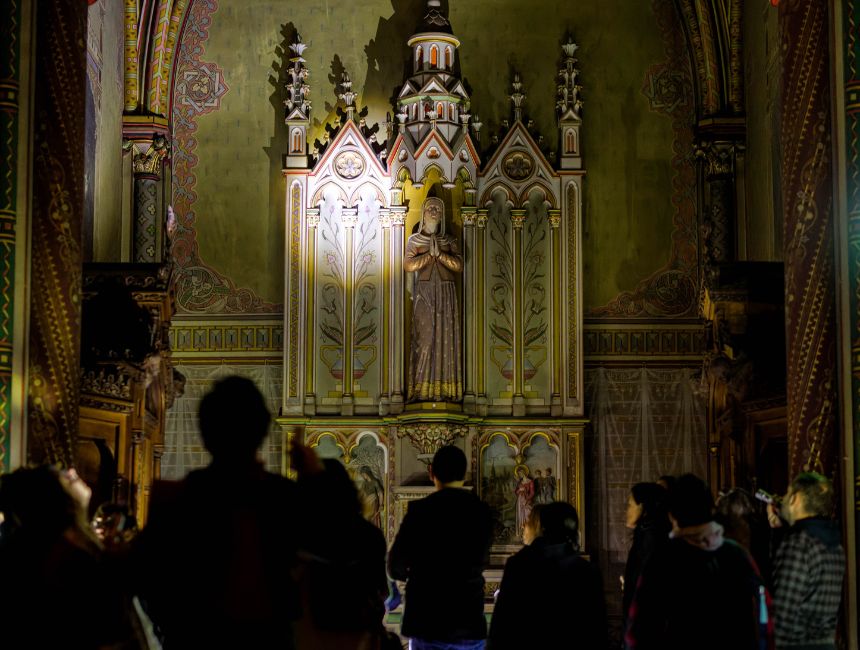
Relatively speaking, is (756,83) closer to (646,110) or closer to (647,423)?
(646,110)

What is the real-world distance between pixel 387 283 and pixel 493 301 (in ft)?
3.99

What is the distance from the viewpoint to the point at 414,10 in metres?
17.0

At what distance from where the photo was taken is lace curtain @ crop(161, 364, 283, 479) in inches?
634

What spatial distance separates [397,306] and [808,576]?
9.83 meters

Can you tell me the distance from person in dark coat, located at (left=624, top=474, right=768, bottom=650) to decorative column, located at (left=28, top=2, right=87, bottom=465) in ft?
13.3

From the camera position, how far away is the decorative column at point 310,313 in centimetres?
1559

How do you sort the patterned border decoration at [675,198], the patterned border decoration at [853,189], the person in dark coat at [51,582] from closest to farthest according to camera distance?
the person in dark coat at [51,582]
the patterned border decoration at [853,189]
the patterned border decoration at [675,198]

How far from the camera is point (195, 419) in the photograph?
16.1 metres

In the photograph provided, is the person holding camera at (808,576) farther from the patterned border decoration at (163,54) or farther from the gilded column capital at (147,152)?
the patterned border decoration at (163,54)

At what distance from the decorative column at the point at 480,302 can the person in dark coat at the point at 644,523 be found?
7.70 metres

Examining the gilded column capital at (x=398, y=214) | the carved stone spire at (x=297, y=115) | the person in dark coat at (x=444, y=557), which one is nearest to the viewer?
the person in dark coat at (x=444, y=557)

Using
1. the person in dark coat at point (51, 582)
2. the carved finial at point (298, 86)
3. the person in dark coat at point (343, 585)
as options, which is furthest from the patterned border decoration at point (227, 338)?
the person in dark coat at point (51, 582)

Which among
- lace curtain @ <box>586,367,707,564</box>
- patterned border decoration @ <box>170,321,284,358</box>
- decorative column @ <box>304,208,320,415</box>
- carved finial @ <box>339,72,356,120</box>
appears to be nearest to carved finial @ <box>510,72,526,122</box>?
carved finial @ <box>339,72,356,120</box>

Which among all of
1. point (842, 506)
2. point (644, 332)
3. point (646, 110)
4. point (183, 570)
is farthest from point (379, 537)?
point (646, 110)
